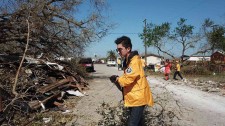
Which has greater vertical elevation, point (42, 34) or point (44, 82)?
point (42, 34)

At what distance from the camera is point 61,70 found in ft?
56.2

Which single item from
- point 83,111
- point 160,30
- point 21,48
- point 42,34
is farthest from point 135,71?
point 160,30

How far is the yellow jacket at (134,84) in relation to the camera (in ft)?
16.3

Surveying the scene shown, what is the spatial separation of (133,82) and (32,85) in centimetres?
572

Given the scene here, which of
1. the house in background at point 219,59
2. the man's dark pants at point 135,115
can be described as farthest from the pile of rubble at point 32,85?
the house in background at point 219,59

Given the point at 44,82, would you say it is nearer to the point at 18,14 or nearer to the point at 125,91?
the point at 18,14

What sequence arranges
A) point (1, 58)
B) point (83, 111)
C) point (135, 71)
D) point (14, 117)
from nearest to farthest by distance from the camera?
1. point (135, 71)
2. point (14, 117)
3. point (83, 111)
4. point (1, 58)

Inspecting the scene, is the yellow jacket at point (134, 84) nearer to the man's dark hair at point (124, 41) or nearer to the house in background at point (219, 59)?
the man's dark hair at point (124, 41)

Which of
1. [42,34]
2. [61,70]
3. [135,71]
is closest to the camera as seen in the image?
[135,71]

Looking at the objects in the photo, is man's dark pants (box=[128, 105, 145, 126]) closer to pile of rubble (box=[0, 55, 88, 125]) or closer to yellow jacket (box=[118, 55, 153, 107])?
yellow jacket (box=[118, 55, 153, 107])

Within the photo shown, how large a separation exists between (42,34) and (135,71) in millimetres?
16765

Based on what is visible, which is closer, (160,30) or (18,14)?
(18,14)

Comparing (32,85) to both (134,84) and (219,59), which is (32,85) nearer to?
(134,84)

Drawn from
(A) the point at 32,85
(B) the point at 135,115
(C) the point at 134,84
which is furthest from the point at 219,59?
(C) the point at 134,84
